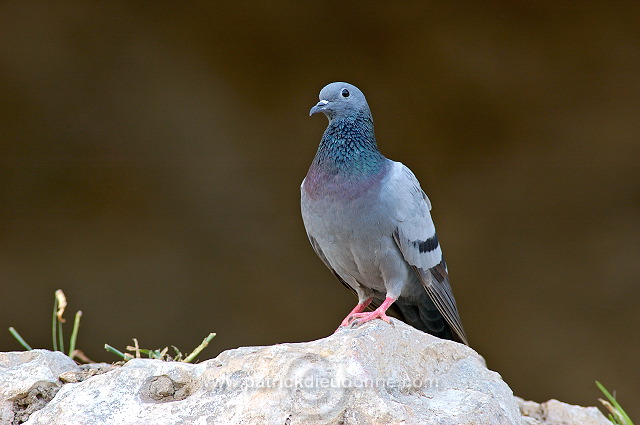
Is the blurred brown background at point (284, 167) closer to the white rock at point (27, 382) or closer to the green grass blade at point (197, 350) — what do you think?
the green grass blade at point (197, 350)

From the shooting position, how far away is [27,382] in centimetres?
298

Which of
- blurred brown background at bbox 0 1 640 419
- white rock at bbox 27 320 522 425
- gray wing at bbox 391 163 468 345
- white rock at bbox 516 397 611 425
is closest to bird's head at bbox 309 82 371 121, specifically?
gray wing at bbox 391 163 468 345

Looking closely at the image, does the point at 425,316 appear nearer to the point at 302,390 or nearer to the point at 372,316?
the point at 372,316

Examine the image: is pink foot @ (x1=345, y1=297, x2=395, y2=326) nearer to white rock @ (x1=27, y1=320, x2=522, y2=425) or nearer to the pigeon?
the pigeon

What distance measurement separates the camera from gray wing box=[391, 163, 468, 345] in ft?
12.7

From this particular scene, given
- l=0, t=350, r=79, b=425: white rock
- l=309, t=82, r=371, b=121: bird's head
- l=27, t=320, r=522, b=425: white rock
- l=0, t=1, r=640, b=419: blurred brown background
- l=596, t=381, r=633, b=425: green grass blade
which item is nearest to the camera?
l=27, t=320, r=522, b=425: white rock

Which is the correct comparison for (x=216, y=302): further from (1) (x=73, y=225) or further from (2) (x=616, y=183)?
(2) (x=616, y=183)

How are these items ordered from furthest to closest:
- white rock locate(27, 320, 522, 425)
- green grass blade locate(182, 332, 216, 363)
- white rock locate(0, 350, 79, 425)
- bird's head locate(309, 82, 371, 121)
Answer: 1. bird's head locate(309, 82, 371, 121)
2. green grass blade locate(182, 332, 216, 363)
3. white rock locate(0, 350, 79, 425)
4. white rock locate(27, 320, 522, 425)

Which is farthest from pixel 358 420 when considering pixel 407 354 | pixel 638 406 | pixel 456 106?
pixel 638 406

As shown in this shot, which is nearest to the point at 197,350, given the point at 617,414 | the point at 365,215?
the point at 365,215

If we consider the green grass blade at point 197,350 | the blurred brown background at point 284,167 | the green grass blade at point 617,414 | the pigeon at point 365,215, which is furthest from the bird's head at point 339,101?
the blurred brown background at point 284,167

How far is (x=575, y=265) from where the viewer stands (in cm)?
761

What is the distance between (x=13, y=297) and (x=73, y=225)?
865 mm

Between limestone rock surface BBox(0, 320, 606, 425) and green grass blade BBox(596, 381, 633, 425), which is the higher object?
limestone rock surface BBox(0, 320, 606, 425)
